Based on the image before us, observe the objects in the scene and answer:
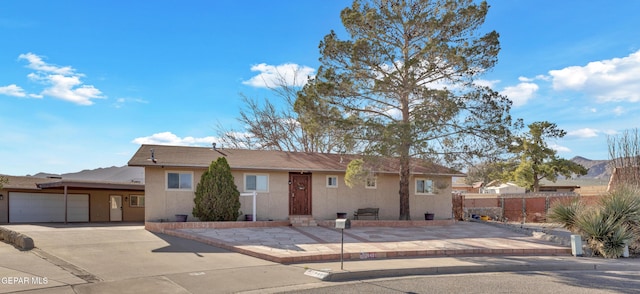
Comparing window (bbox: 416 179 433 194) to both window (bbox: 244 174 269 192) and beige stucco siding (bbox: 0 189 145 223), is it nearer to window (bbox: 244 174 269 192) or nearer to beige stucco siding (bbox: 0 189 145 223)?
window (bbox: 244 174 269 192)

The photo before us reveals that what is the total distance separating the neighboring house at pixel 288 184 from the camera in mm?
18484

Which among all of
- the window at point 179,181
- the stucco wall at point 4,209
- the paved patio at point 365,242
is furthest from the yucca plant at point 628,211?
the stucco wall at point 4,209

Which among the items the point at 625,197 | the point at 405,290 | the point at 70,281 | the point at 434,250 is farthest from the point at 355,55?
the point at 70,281

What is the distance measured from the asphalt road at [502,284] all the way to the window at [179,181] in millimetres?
11053

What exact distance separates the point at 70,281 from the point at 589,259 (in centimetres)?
1327

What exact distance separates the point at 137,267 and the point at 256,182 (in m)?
9.92

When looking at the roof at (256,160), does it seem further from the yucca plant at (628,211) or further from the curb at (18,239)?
the yucca plant at (628,211)

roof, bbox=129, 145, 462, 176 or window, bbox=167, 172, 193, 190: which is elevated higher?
roof, bbox=129, 145, 462, 176

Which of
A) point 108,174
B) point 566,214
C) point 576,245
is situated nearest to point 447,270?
point 576,245

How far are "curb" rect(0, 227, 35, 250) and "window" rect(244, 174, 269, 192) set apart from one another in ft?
28.6

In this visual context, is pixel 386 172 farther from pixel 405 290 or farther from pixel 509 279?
pixel 405 290

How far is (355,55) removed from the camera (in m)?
18.6

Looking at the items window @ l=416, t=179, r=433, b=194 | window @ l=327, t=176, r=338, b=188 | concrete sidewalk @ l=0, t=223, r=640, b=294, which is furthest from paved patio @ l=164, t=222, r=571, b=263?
window @ l=416, t=179, r=433, b=194

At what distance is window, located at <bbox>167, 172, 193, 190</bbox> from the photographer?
735 inches
